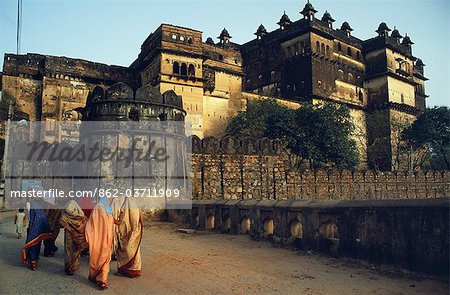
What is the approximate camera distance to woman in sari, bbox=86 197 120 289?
5.66 metres

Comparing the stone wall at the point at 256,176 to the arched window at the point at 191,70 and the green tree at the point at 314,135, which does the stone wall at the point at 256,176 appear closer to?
the green tree at the point at 314,135

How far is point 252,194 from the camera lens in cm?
1730

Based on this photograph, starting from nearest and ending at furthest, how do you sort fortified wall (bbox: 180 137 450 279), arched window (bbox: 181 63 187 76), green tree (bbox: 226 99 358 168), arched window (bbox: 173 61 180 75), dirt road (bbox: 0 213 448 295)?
1. dirt road (bbox: 0 213 448 295)
2. fortified wall (bbox: 180 137 450 279)
3. green tree (bbox: 226 99 358 168)
4. arched window (bbox: 173 61 180 75)
5. arched window (bbox: 181 63 187 76)

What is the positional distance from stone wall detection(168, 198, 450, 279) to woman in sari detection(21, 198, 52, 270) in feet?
17.1

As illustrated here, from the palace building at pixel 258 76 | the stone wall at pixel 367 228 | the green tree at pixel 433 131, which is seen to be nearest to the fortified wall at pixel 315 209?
the stone wall at pixel 367 228

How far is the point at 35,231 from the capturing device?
670 centimetres

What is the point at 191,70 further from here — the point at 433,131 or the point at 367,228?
the point at 367,228

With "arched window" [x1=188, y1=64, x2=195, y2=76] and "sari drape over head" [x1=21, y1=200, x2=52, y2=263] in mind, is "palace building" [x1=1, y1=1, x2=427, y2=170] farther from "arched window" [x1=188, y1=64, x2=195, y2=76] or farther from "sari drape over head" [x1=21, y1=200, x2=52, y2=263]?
"sari drape over head" [x1=21, y1=200, x2=52, y2=263]

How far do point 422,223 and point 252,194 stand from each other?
1171cm

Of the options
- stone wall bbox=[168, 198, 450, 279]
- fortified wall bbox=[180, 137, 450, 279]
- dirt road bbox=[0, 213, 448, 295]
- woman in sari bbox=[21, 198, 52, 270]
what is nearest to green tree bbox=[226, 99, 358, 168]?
fortified wall bbox=[180, 137, 450, 279]

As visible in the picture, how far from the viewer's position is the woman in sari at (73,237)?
20.3ft

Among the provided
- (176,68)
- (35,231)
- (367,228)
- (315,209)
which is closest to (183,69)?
(176,68)

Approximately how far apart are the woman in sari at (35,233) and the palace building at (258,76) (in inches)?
853

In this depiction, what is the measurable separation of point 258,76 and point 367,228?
36329 mm
